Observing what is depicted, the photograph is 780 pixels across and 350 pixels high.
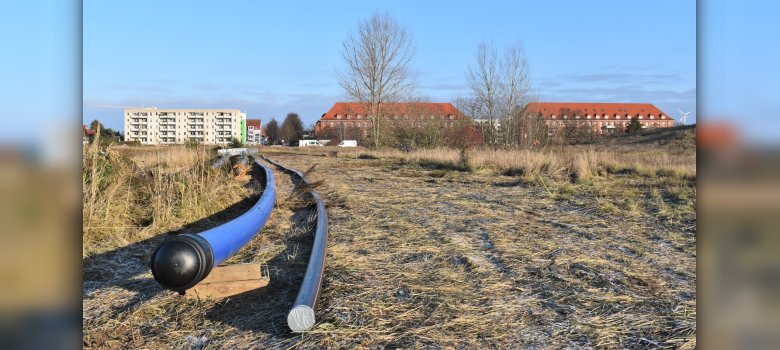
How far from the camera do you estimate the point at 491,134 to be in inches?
1204

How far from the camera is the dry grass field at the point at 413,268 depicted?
264cm

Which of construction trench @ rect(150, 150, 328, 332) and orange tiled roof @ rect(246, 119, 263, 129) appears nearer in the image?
construction trench @ rect(150, 150, 328, 332)

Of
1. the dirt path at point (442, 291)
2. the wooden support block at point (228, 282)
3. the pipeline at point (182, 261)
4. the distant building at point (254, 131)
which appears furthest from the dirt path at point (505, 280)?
the distant building at point (254, 131)

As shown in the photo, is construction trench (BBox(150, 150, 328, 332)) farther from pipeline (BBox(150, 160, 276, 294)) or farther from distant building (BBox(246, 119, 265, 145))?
distant building (BBox(246, 119, 265, 145))

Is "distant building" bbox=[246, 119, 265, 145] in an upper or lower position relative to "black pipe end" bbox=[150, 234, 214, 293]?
upper

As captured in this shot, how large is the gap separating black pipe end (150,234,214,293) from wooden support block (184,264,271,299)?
0.61 metres

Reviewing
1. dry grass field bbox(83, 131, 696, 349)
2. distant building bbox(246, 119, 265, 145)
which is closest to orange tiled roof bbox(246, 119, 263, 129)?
distant building bbox(246, 119, 265, 145)

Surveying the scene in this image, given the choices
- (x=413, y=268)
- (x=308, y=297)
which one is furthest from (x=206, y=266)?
(x=413, y=268)

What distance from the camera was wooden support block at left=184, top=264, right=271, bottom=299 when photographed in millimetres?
3217

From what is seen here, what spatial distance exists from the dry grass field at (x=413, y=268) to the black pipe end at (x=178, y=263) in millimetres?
322

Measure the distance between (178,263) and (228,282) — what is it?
31.7 inches

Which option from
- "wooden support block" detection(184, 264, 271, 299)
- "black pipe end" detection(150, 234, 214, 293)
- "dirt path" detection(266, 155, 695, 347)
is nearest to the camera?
"black pipe end" detection(150, 234, 214, 293)

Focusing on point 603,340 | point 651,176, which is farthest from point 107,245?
point 651,176
